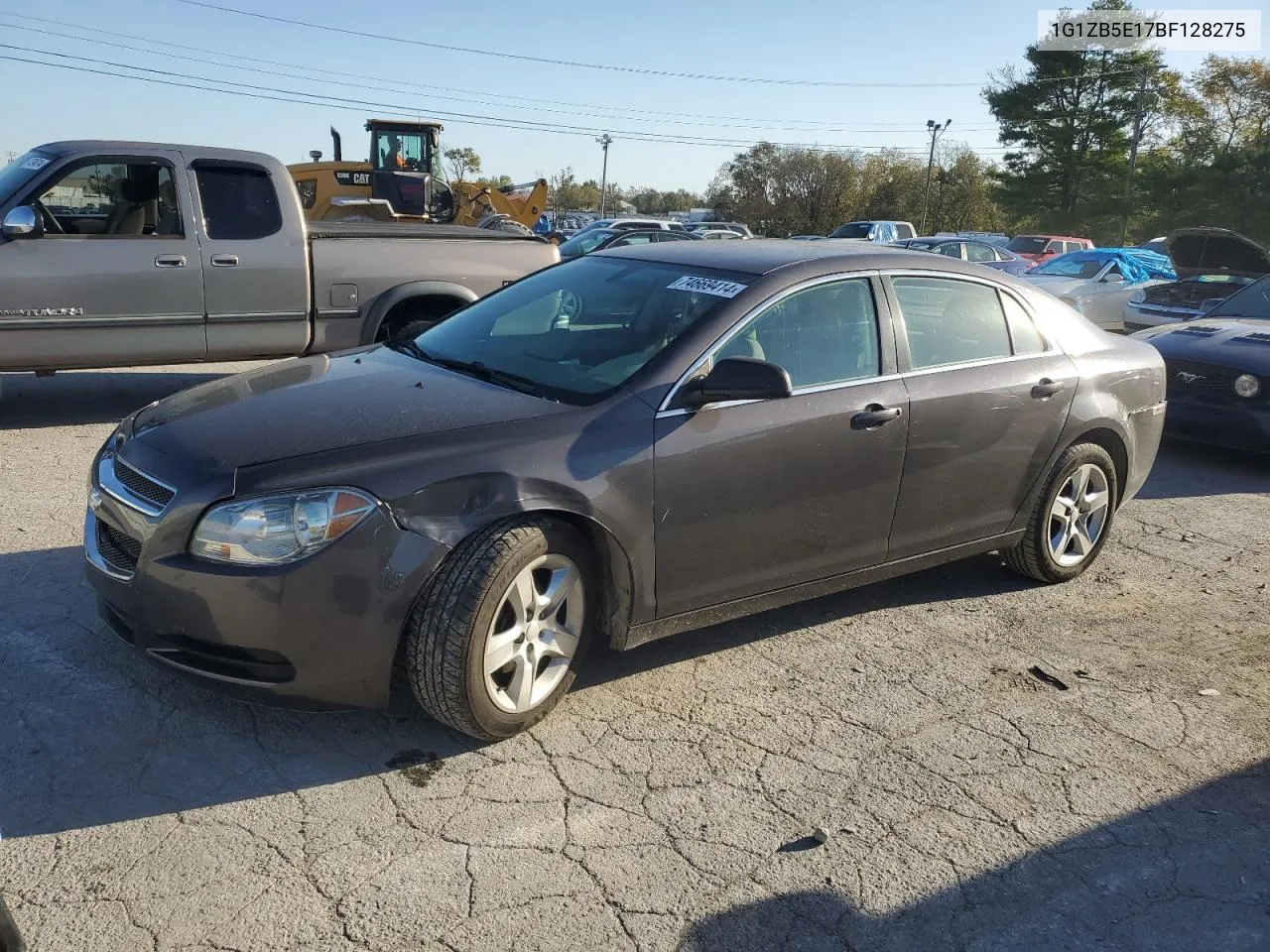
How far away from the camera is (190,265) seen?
735 centimetres

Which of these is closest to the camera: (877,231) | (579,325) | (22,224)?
(579,325)

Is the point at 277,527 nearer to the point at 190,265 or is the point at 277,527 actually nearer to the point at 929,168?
the point at 190,265

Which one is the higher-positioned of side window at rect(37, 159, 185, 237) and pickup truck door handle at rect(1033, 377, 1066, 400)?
side window at rect(37, 159, 185, 237)

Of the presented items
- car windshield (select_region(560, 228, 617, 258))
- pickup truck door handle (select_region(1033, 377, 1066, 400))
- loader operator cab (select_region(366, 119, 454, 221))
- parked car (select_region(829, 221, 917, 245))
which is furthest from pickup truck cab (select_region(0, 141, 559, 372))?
parked car (select_region(829, 221, 917, 245))

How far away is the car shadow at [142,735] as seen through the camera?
2994 millimetres

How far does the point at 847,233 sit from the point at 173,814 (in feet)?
104

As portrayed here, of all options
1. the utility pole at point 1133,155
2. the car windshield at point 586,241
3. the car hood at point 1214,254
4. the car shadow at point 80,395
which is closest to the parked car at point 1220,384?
the car hood at point 1214,254


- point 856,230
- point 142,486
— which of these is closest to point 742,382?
point 142,486

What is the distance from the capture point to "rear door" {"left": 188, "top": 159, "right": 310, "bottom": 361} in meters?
7.48

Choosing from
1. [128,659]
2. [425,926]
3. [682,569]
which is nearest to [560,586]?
[682,569]

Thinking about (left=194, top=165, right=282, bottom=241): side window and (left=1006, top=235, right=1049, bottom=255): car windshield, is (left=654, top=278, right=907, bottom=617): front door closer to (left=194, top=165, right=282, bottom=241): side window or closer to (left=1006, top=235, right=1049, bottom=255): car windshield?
(left=194, top=165, right=282, bottom=241): side window

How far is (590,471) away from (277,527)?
97 centimetres

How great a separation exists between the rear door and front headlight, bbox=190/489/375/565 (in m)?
4.96

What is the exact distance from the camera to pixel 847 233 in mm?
32500
